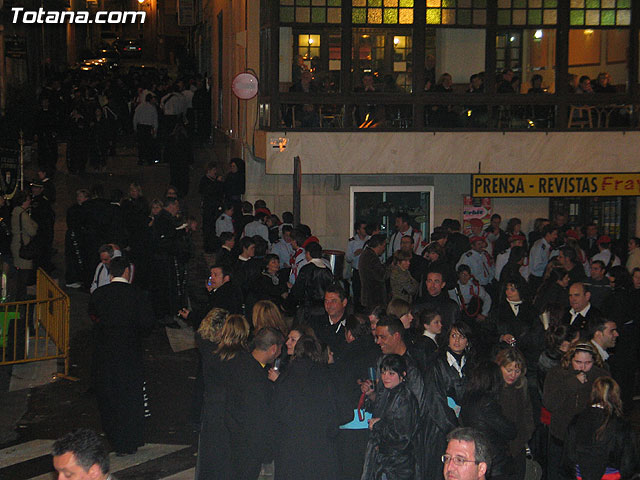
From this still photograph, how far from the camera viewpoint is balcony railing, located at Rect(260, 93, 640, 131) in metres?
19.2

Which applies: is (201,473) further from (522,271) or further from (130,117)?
(130,117)

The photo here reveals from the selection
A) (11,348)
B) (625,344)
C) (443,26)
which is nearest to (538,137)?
(443,26)

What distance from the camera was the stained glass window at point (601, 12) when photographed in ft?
65.0

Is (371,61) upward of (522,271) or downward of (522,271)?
upward

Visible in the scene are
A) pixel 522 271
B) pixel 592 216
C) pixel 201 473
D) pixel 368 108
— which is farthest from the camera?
pixel 592 216

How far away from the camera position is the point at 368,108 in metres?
19.4

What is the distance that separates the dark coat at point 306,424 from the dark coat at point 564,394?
191 centimetres

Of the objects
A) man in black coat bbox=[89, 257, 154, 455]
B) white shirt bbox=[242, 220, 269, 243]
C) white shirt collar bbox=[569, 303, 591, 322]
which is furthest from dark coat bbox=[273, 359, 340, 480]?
white shirt bbox=[242, 220, 269, 243]

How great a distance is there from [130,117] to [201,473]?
79.1 feet

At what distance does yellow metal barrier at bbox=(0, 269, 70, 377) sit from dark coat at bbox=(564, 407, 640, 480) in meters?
7.51

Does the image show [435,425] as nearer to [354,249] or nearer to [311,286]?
[311,286]

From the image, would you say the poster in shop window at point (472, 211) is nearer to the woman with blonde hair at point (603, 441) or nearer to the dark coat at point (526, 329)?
the dark coat at point (526, 329)

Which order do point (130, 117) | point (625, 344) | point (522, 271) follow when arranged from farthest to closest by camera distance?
1. point (130, 117)
2. point (522, 271)
3. point (625, 344)

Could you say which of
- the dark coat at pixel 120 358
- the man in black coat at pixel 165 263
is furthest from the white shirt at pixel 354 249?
the dark coat at pixel 120 358
